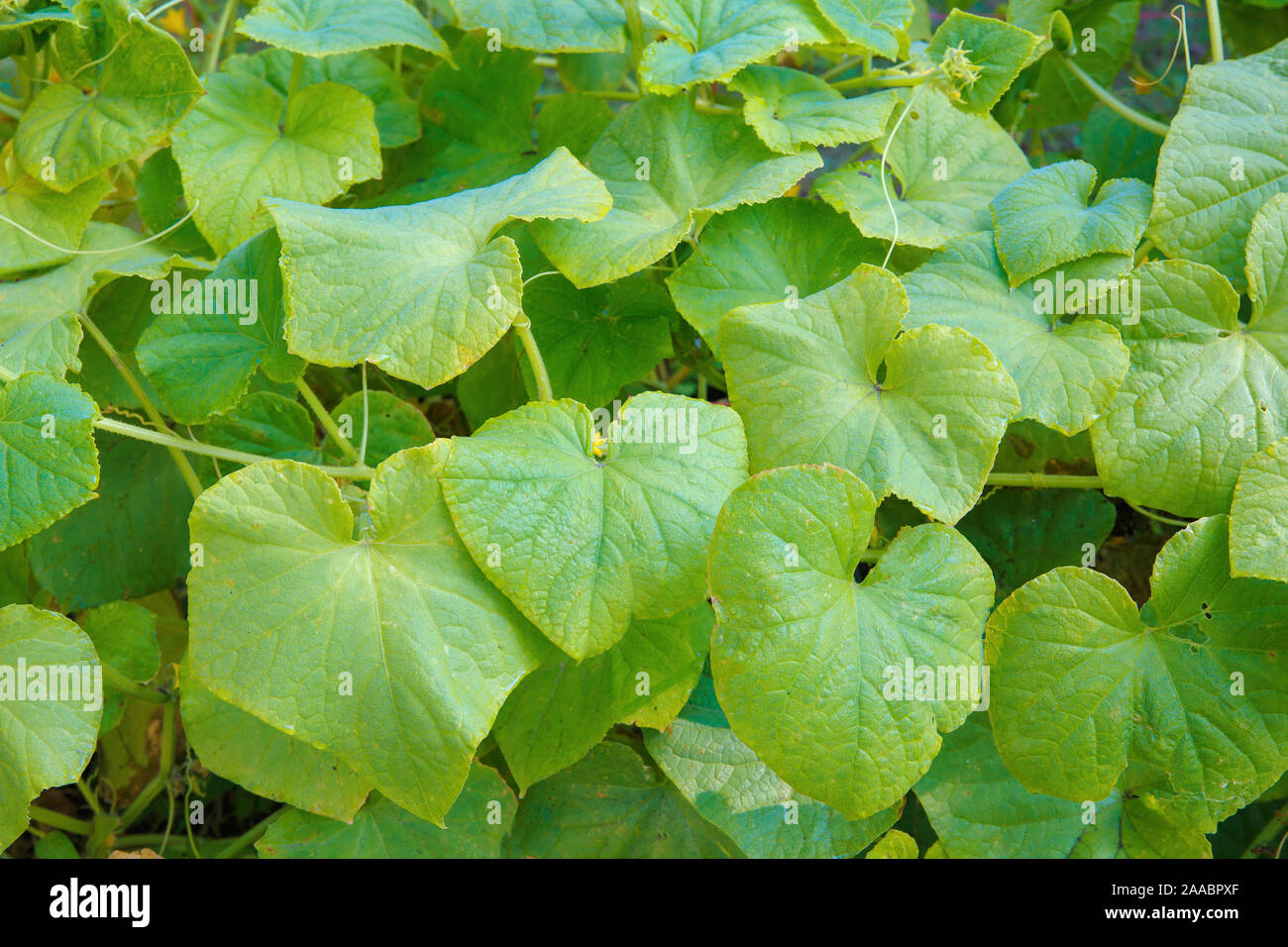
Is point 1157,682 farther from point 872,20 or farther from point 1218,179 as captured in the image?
point 872,20

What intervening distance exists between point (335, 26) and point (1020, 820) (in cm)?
171

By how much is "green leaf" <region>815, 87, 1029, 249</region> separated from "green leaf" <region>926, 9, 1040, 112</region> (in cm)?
5

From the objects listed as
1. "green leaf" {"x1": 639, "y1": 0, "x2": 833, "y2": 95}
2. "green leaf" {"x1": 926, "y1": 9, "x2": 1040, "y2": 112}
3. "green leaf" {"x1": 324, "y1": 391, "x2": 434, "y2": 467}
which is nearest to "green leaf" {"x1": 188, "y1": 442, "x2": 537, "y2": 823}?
"green leaf" {"x1": 324, "y1": 391, "x2": 434, "y2": 467}

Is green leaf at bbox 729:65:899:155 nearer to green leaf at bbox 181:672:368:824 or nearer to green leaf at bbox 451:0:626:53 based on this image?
green leaf at bbox 451:0:626:53

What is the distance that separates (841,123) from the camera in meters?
1.65

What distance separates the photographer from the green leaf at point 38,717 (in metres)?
1.35

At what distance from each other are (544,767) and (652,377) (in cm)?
88

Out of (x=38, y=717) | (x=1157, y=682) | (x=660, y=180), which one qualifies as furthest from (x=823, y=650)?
(x=38, y=717)

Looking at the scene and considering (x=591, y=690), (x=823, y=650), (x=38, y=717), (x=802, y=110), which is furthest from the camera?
(x=802, y=110)

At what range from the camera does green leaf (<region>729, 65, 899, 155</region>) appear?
163 centimetres

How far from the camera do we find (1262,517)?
1.35m

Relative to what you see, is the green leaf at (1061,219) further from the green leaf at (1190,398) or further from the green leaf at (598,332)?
the green leaf at (598,332)
